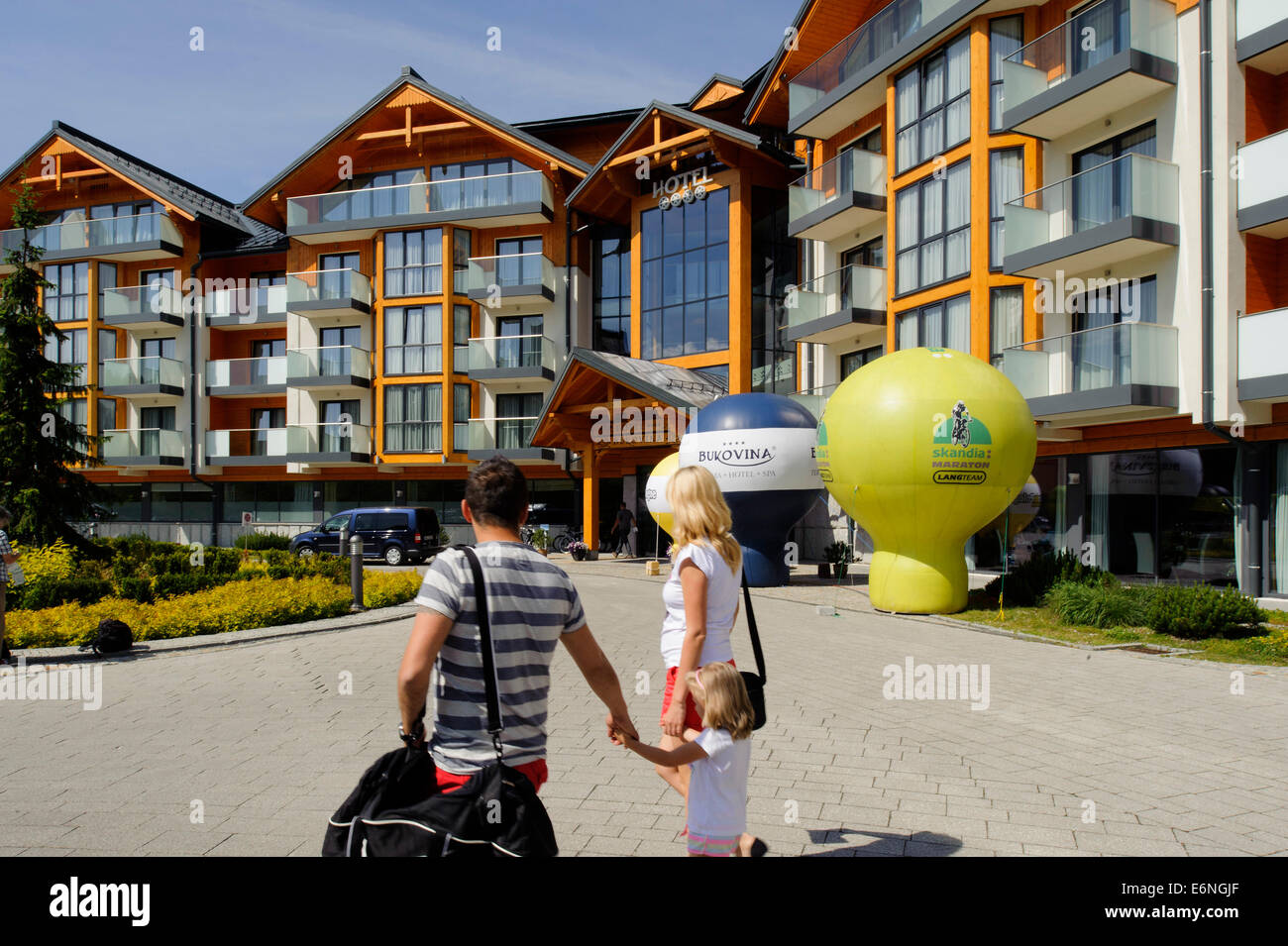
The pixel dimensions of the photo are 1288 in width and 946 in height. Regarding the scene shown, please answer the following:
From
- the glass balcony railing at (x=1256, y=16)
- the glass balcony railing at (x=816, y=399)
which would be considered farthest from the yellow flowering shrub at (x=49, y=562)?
the glass balcony railing at (x=1256, y=16)

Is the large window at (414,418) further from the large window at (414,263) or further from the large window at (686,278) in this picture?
the large window at (686,278)

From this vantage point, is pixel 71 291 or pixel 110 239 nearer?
pixel 110 239

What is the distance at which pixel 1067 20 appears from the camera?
61.8ft

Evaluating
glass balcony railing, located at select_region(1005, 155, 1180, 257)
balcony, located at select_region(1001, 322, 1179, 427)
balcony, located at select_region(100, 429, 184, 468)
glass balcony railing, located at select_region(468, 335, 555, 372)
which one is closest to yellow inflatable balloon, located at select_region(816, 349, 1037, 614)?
balcony, located at select_region(1001, 322, 1179, 427)

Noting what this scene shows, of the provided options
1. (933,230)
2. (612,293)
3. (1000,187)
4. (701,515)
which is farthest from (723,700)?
(612,293)

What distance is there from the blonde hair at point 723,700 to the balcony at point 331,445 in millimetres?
33390

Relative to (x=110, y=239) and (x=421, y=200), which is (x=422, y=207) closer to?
(x=421, y=200)

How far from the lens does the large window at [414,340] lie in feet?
116

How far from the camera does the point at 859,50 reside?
79.6 ft

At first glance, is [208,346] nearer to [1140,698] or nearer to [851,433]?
[851,433]

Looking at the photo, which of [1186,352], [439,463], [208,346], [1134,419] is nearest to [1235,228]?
[1186,352]

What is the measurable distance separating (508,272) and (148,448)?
17.2 metres

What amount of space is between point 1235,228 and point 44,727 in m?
18.2

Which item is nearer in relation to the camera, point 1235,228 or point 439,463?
point 1235,228
